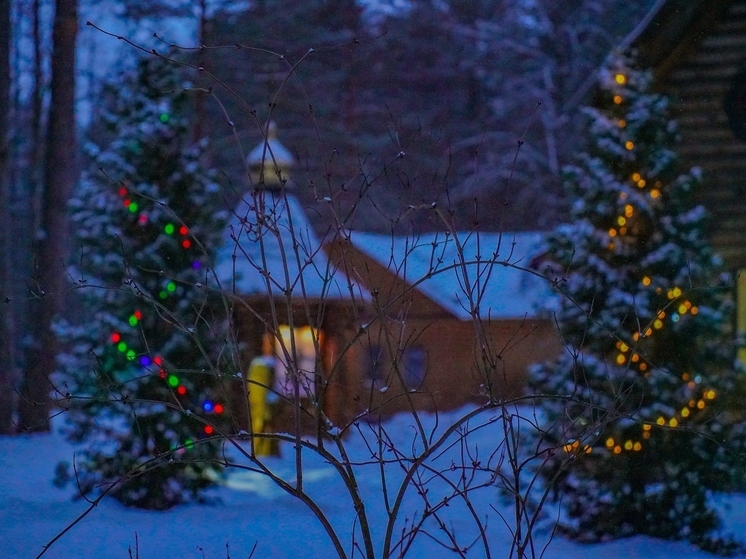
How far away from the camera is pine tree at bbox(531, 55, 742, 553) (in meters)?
6.79

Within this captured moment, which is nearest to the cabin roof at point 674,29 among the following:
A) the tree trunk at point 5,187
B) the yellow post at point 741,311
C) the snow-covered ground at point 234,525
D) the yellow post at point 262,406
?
the yellow post at point 741,311

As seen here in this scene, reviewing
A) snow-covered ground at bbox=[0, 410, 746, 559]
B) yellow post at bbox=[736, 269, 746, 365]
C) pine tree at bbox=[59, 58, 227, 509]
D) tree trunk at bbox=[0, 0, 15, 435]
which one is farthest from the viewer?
tree trunk at bbox=[0, 0, 15, 435]

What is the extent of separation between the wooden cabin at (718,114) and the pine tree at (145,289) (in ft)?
15.8

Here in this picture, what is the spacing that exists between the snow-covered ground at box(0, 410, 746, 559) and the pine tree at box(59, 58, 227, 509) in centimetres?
41

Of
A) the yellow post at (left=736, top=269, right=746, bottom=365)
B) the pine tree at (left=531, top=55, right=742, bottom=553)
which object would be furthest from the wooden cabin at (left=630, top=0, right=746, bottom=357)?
the pine tree at (left=531, top=55, right=742, bottom=553)

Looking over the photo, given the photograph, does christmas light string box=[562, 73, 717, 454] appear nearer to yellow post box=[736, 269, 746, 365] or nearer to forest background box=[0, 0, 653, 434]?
yellow post box=[736, 269, 746, 365]

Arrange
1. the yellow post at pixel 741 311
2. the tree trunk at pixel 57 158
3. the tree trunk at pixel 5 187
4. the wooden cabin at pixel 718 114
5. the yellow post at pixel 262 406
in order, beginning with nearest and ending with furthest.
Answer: the wooden cabin at pixel 718 114 < the yellow post at pixel 741 311 < the yellow post at pixel 262 406 < the tree trunk at pixel 5 187 < the tree trunk at pixel 57 158

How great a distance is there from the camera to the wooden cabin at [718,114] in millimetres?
8586

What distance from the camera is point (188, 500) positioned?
818cm

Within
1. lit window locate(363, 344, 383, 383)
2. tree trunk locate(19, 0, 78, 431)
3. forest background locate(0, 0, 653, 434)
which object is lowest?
lit window locate(363, 344, 383, 383)

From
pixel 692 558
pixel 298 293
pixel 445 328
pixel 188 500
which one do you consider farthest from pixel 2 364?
pixel 692 558

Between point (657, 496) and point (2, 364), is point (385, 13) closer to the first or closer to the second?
point (2, 364)

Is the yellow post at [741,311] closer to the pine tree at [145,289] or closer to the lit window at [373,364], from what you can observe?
the pine tree at [145,289]

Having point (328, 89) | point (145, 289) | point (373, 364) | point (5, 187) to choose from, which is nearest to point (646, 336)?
point (373, 364)
